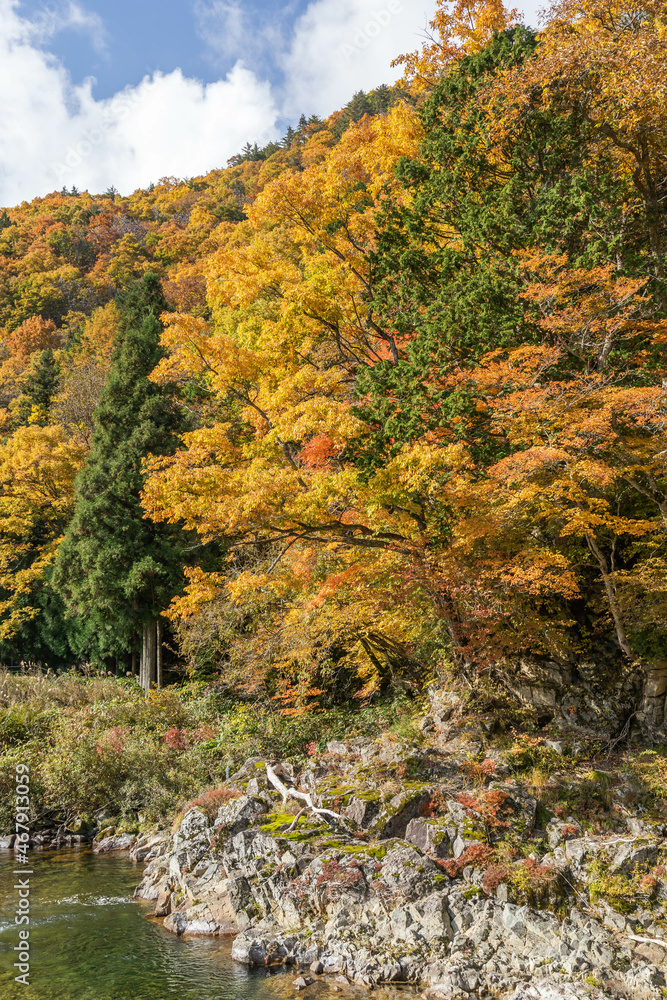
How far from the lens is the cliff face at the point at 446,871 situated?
23.2 ft

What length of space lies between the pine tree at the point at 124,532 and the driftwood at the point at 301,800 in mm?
8343

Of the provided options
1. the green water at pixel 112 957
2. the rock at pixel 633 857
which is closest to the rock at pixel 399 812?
the green water at pixel 112 957

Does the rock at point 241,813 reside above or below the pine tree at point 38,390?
below

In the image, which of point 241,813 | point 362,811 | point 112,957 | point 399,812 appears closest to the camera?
point 112,957

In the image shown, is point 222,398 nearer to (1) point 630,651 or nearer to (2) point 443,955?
(1) point 630,651

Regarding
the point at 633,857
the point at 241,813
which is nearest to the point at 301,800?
the point at 241,813

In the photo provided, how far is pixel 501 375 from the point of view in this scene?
9.63 meters

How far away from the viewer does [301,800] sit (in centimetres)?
1014

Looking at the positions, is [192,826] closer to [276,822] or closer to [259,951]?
[276,822]

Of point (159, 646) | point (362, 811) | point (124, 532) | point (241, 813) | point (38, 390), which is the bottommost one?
point (241, 813)

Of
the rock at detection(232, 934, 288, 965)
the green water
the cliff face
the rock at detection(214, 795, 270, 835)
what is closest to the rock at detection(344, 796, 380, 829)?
the cliff face

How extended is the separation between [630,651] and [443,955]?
217 inches

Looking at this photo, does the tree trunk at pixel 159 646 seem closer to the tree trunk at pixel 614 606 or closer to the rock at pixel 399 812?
the rock at pixel 399 812

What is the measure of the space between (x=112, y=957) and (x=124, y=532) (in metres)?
12.5
